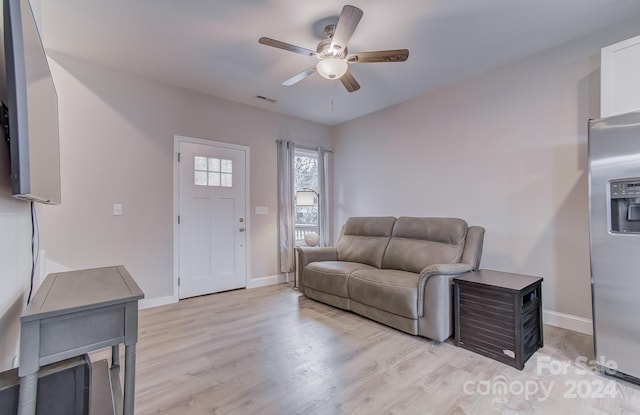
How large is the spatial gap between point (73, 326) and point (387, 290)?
226 cm

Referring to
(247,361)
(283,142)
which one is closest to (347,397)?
(247,361)

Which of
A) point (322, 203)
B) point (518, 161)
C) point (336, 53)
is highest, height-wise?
point (336, 53)

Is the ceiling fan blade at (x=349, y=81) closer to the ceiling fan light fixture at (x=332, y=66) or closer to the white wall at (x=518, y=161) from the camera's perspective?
the ceiling fan light fixture at (x=332, y=66)

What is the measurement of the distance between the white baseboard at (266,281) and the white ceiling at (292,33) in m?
2.68

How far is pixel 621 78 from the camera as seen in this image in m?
2.09

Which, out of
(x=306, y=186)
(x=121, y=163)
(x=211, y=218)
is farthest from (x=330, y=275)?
(x=121, y=163)

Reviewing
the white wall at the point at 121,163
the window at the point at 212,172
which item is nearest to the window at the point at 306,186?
the window at the point at 212,172

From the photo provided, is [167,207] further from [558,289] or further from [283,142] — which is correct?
[558,289]

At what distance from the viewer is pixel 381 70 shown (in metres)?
3.17

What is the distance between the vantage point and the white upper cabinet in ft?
6.68

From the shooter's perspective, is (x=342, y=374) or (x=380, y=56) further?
(x=380, y=56)

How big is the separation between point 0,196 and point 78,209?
225cm

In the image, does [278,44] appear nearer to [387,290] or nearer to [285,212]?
[387,290]

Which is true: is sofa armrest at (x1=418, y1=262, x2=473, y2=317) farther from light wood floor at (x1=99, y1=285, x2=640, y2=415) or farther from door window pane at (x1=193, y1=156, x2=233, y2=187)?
door window pane at (x1=193, y1=156, x2=233, y2=187)
